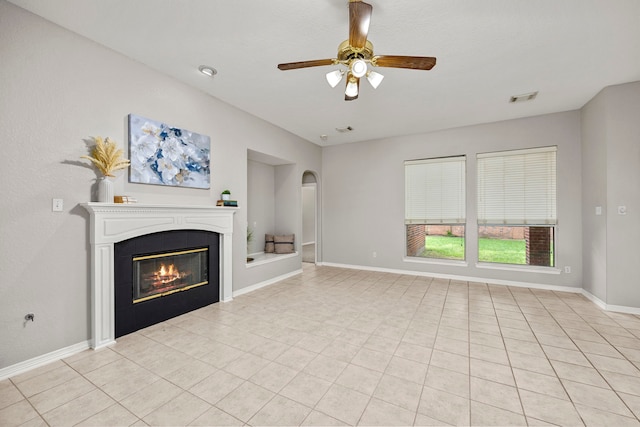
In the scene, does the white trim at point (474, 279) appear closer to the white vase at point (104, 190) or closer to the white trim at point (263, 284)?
the white trim at point (263, 284)

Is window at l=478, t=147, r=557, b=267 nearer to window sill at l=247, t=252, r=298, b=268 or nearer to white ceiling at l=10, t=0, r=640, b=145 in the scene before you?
white ceiling at l=10, t=0, r=640, b=145

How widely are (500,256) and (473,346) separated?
3.05 meters

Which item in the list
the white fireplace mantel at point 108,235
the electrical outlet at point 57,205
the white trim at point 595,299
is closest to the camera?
the electrical outlet at point 57,205

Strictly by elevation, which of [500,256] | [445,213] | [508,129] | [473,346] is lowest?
[473,346]

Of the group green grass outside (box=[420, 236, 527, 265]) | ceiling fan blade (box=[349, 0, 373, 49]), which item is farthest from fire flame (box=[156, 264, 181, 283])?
green grass outside (box=[420, 236, 527, 265])

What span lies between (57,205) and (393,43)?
3.47m

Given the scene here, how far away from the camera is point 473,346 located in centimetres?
253

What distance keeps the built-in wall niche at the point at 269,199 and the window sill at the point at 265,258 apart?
0.07 feet

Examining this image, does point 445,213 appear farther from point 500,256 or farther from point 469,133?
point 469,133

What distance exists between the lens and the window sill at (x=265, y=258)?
4.51 metres

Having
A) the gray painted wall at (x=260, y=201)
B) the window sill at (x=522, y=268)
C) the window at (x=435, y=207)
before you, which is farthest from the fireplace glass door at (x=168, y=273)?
the window sill at (x=522, y=268)

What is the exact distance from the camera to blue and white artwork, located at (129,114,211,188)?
287 cm

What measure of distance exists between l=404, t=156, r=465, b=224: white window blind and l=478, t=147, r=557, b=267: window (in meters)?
0.35

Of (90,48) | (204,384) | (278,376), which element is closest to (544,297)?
(278,376)
